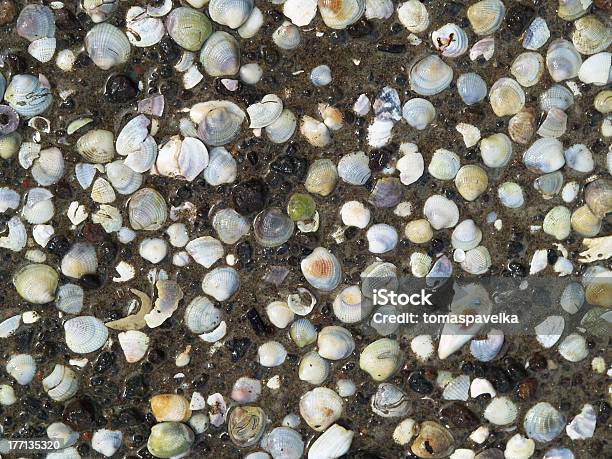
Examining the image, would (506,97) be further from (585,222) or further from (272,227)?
(272,227)

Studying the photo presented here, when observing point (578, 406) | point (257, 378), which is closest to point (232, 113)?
point (257, 378)

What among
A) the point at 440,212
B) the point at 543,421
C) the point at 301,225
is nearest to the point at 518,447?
the point at 543,421

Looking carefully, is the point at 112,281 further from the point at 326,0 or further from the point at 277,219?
the point at 326,0

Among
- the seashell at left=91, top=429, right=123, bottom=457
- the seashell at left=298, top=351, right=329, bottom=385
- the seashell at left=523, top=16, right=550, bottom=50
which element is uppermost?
the seashell at left=523, top=16, right=550, bottom=50

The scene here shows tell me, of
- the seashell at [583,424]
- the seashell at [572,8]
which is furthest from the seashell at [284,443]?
the seashell at [572,8]

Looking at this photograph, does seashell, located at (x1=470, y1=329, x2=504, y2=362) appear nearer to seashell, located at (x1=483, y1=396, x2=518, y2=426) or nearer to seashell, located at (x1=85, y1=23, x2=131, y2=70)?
seashell, located at (x1=483, y1=396, x2=518, y2=426)

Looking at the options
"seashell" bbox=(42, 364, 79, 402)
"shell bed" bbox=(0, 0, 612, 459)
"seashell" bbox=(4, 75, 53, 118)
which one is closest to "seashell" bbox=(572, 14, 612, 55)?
"shell bed" bbox=(0, 0, 612, 459)
